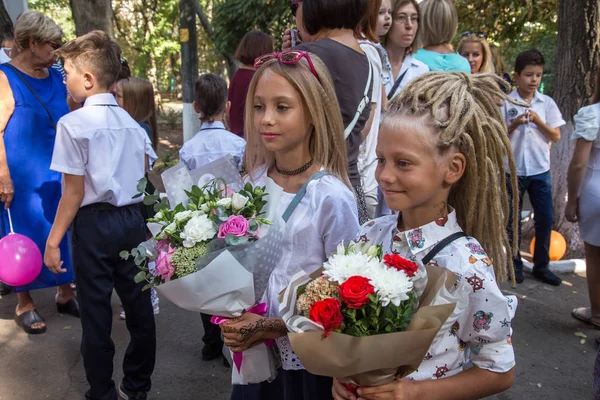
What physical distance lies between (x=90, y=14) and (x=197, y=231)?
660 cm

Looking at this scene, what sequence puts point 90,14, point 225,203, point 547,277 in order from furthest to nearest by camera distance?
1. point 90,14
2. point 547,277
3. point 225,203

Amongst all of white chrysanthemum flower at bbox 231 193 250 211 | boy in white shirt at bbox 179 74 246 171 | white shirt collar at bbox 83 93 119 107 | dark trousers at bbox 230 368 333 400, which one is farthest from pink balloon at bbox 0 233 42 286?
white chrysanthemum flower at bbox 231 193 250 211

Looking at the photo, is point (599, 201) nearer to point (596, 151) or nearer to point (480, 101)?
point (596, 151)

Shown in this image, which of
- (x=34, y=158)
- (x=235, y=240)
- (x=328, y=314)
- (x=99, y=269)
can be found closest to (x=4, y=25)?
(x=34, y=158)

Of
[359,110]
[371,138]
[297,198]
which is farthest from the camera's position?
[371,138]

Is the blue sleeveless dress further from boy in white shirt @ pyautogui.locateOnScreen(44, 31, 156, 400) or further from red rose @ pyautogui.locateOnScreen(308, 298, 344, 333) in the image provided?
red rose @ pyautogui.locateOnScreen(308, 298, 344, 333)

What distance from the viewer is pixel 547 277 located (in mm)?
5543

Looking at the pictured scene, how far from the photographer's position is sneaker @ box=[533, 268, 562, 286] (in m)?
5.49

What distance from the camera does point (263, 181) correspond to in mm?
2297

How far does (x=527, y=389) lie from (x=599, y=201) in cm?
154

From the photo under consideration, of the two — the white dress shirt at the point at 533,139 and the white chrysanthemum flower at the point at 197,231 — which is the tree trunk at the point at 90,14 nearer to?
the white dress shirt at the point at 533,139

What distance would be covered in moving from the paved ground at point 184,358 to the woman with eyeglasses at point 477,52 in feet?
7.73

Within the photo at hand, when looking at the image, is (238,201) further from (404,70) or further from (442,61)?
(442,61)

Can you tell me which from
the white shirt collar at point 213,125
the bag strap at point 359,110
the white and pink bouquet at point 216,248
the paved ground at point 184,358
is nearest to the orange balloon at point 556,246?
the paved ground at point 184,358
